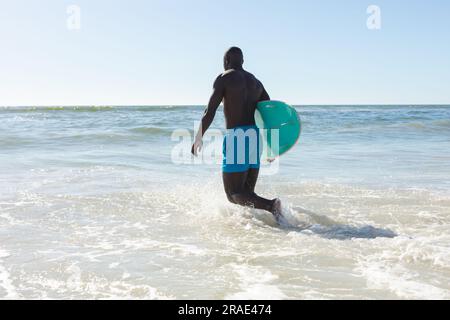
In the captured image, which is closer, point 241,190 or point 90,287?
point 90,287

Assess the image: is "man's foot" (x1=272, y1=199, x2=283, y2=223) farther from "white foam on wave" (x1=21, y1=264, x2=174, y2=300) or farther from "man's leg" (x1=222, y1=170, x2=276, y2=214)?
"white foam on wave" (x1=21, y1=264, x2=174, y2=300)

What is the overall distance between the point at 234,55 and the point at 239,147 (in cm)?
92

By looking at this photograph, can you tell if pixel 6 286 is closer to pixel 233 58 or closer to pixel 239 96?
pixel 239 96

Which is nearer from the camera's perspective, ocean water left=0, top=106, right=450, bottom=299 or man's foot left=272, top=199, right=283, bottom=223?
ocean water left=0, top=106, right=450, bottom=299

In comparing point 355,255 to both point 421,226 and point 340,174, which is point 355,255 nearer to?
point 421,226

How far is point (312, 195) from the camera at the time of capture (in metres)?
6.02

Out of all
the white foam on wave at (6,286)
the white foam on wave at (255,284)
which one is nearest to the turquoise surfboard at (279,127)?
the white foam on wave at (255,284)

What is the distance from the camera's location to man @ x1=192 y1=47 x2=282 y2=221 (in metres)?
4.61

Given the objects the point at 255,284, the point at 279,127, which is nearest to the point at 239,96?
the point at 279,127

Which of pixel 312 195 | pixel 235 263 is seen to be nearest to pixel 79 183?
pixel 312 195

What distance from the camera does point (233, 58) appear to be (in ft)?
15.5

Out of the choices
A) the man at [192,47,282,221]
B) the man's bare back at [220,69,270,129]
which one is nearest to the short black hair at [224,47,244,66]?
the man at [192,47,282,221]

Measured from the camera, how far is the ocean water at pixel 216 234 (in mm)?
2992
